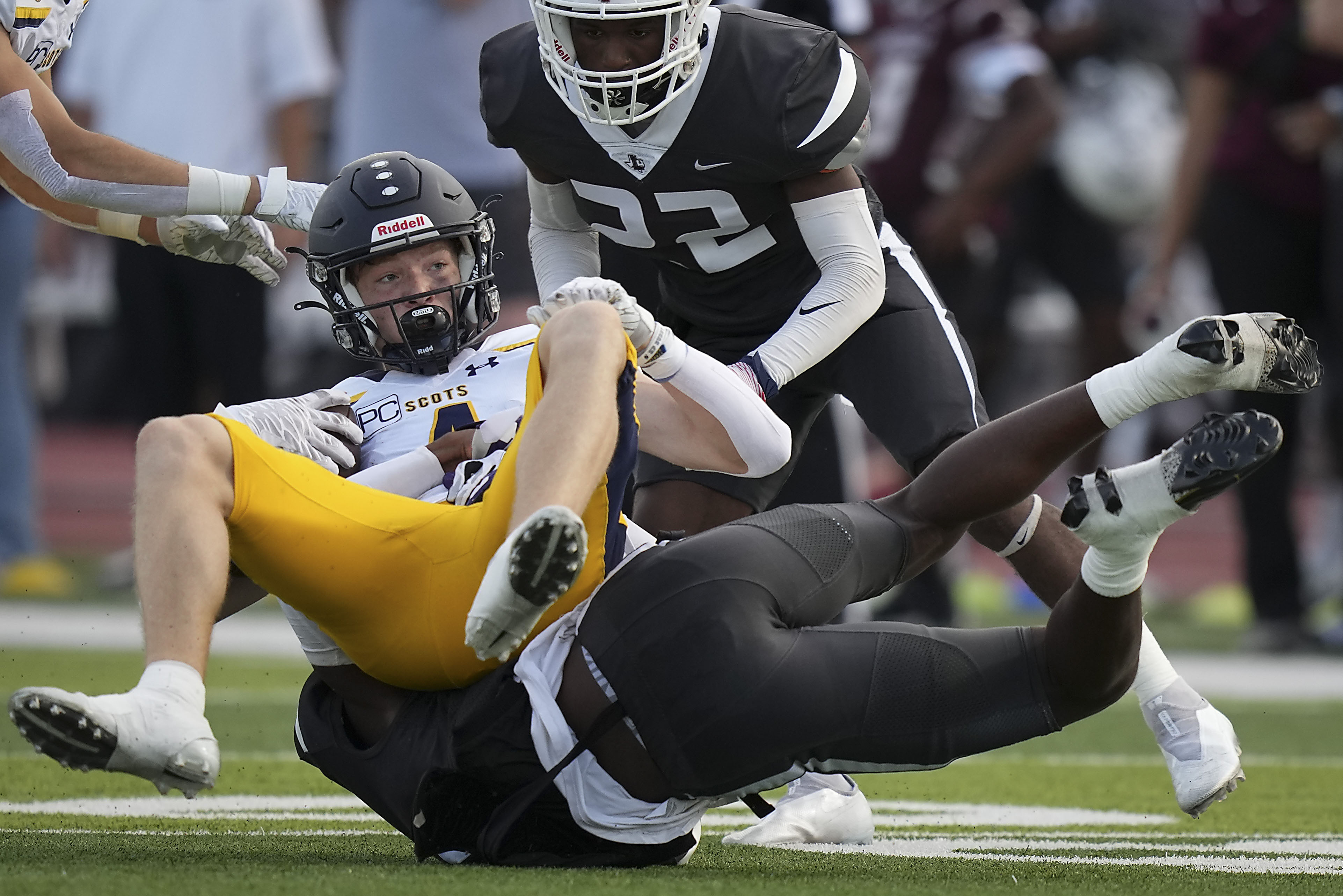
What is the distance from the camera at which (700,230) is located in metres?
3.90

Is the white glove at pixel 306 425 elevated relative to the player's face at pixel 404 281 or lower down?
lower down

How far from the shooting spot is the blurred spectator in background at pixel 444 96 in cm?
673

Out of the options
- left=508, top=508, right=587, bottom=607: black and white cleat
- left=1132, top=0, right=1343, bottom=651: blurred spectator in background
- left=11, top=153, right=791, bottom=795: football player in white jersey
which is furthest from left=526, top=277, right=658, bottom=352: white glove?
left=1132, top=0, right=1343, bottom=651: blurred spectator in background

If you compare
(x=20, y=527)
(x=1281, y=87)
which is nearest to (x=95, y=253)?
(x=20, y=527)

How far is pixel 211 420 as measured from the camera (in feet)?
9.14

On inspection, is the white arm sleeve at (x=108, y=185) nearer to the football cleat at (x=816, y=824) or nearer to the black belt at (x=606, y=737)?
the black belt at (x=606, y=737)

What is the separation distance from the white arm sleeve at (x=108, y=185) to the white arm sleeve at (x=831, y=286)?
1.08m

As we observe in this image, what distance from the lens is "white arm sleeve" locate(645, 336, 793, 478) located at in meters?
3.17

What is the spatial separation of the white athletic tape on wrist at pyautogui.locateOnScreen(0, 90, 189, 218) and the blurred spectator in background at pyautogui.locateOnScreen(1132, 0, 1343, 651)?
3787 millimetres

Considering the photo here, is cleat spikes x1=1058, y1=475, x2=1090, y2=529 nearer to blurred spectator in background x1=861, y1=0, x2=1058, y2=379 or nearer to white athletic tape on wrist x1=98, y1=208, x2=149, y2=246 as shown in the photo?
white athletic tape on wrist x1=98, y1=208, x2=149, y2=246

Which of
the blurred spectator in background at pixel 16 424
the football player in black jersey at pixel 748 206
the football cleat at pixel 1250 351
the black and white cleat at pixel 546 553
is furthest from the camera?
the blurred spectator in background at pixel 16 424

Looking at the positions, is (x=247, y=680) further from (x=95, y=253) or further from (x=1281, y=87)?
(x=95, y=253)

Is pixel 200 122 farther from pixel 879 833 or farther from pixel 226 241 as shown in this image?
pixel 879 833

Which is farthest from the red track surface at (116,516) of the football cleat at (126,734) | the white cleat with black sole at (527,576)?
the football cleat at (126,734)
